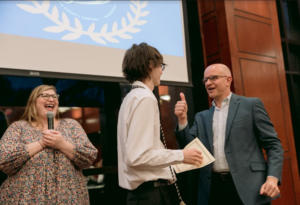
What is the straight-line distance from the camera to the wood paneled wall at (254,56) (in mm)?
3445

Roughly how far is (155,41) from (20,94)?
1.35m

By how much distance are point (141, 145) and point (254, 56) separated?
110 inches

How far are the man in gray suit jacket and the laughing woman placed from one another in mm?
737

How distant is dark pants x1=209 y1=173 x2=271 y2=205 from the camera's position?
191 cm

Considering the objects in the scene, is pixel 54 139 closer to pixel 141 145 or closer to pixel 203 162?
pixel 141 145

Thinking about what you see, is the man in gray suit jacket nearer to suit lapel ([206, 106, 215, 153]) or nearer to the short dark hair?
suit lapel ([206, 106, 215, 153])

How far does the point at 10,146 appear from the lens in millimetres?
1819

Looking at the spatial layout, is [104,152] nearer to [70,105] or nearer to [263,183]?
[70,105]

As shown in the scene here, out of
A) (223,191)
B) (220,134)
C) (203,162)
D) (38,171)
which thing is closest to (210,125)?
(220,134)

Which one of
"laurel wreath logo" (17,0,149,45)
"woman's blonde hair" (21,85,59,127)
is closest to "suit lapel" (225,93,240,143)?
"laurel wreath logo" (17,0,149,45)

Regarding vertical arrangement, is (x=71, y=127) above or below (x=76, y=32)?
below

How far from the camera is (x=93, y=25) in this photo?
2525mm

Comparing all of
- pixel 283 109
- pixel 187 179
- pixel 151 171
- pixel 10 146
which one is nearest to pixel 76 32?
pixel 10 146

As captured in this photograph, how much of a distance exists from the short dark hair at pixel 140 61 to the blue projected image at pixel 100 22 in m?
1.03
